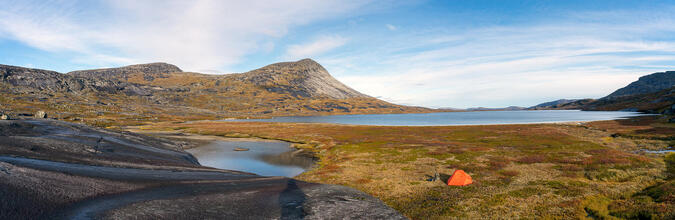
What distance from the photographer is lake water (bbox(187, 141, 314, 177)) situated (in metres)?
48.8

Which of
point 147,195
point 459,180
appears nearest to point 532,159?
point 459,180

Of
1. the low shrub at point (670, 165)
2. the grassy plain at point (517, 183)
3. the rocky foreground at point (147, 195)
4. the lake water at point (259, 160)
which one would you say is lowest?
the lake water at point (259, 160)

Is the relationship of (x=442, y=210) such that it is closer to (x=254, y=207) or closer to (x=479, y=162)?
(x=254, y=207)

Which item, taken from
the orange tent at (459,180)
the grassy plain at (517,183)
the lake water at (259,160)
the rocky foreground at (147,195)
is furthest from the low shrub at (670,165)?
the lake water at (259,160)

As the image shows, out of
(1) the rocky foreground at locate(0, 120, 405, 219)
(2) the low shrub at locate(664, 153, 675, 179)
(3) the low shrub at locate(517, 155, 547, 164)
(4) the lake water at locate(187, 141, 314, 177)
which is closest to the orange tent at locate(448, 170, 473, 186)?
(1) the rocky foreground at locate(0, 120, 405, 219)

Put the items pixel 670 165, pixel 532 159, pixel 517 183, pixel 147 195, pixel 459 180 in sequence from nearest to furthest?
pixel 147 195 < pixel 517 183 < pixel 459 180 < pixel 670 165 < pixel 532 159

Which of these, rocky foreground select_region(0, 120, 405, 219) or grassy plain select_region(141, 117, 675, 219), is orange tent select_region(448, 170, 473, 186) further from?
rocky foreground select_region(0, 120, 405, 219)

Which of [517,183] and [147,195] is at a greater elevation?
[147,195]

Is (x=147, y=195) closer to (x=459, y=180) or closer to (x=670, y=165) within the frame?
(x=459, y=180)

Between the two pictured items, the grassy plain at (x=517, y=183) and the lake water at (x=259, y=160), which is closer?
the grassy plain at (x=517, y=183)

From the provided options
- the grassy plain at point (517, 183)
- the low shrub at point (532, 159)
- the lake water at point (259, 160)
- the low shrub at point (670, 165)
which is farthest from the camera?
the lake water at point (259, 160)

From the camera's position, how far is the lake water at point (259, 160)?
48759 millimetres

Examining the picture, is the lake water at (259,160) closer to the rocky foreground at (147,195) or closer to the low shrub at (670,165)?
the rocky foreground at (147,195)

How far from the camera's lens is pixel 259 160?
58250mm
